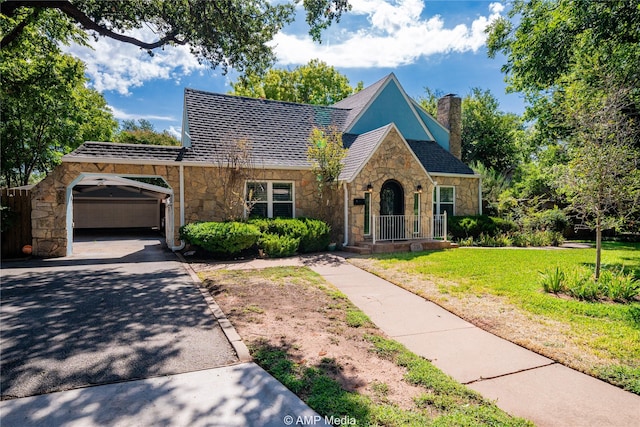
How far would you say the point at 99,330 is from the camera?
476 cm

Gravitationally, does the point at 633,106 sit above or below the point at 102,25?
below

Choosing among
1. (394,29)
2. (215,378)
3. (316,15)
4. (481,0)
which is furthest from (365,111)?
(215,378)

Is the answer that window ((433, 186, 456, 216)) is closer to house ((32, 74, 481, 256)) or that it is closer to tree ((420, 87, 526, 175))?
house ((32, 74, 481, 256))

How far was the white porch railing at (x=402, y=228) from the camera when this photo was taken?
42.5 ft

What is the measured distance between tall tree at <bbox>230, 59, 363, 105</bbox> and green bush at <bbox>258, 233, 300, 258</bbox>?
25722 mm

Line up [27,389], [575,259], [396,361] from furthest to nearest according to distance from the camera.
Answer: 1. [575,259]
2. [396,361]
3. [27,389]

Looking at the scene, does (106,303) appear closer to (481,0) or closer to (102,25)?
(102,25)

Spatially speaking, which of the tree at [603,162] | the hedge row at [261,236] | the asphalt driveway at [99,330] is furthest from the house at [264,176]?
the tree at [603,162]

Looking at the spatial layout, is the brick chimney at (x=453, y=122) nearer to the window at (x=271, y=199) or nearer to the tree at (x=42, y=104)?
the window at (x=271, y=199)

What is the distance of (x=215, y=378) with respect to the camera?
357 centimetres

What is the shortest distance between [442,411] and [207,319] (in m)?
3.70

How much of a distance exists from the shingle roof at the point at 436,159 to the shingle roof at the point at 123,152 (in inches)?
449

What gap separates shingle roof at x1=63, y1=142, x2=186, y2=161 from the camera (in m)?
11.3

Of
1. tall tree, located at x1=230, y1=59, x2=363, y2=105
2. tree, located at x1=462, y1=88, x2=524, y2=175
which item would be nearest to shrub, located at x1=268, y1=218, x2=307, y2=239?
tree, located at x1=462, y1=88, x2=524, y2=175
